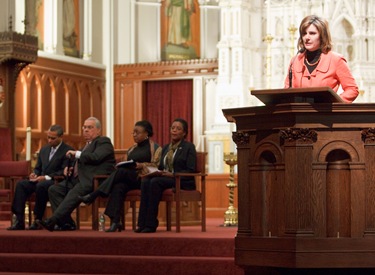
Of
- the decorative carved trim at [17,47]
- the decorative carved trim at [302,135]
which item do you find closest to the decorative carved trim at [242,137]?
the decorative carved trim at [302,135]

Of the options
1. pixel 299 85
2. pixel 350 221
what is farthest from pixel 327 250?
pixel 299 85

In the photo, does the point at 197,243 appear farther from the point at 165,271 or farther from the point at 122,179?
the point at 122,179

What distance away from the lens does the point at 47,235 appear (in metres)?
8.72

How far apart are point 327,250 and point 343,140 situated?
0.66 m

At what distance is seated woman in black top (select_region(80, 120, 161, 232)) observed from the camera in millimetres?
9352

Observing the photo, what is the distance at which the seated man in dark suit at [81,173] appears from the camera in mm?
9523

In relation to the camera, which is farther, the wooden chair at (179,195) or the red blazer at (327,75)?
the wooden chair at (179,195)

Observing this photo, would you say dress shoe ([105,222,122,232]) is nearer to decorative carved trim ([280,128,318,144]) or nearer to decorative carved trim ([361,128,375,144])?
decorative carved trim ([280,128,318,144])

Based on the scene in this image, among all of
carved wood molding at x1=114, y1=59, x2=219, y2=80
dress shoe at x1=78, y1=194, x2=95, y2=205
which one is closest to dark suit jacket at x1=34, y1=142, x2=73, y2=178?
dress shoe at x1=78, y1=194, x2=95, y2=205

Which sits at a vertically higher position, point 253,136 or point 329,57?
point 329,57

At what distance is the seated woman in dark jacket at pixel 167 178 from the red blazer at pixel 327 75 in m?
3.34

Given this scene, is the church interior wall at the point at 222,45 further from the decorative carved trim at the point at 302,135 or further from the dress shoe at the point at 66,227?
the decorative carved trim at the point at 302,135

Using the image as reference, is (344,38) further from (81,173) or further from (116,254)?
(116,254)

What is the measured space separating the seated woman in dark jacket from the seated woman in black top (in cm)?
14
